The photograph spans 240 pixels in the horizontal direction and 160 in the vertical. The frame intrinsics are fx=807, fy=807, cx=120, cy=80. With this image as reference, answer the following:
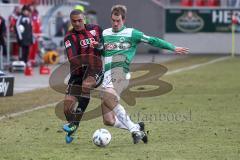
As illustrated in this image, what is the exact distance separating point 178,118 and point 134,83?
6.26 m

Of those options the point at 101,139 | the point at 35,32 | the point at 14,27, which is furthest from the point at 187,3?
the point at 101,139

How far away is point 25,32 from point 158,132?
47.8 feet

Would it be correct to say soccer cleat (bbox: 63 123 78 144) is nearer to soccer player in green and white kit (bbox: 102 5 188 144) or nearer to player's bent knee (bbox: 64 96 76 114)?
player's bent knee (bbox: 64 96 76 114)

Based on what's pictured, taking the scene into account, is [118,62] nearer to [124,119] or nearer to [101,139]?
[124,119]

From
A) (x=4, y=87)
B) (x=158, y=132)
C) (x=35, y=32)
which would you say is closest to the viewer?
(x=158, y=132)

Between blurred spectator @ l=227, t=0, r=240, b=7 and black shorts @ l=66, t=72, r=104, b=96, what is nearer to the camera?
black shorts @ l=66, t=72, r=104, b=96

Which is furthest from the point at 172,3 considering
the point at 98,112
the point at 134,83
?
the point at 98,112

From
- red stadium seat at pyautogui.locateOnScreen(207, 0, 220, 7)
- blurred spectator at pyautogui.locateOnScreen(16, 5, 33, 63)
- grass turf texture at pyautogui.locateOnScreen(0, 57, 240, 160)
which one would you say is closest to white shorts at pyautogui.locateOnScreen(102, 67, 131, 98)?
grass turf texture at pyautogui.locateOnScreen(0, 57, 240, 160)

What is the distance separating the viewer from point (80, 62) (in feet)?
37.5

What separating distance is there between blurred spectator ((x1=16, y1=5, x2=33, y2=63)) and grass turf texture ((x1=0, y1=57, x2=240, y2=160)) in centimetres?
764

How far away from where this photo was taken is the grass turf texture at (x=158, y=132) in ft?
34.2

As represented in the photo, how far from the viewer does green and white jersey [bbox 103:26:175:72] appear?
37.3 ft

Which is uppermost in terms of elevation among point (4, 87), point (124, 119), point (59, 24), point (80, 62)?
point (80, 62)

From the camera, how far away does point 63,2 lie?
34.5 metres
